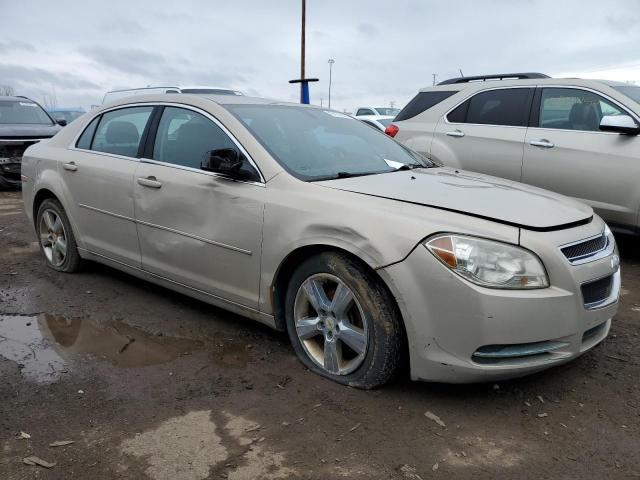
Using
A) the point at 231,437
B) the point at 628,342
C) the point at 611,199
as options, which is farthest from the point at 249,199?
the point at 611,199

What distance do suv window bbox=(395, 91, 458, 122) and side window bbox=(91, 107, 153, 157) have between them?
148 inches

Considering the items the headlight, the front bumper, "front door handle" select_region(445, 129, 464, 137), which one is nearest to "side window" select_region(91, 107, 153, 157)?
the front bumper

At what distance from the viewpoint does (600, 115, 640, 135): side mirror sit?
522cm

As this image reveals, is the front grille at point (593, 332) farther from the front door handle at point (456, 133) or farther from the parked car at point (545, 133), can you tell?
the front door handle at point (456, 133)

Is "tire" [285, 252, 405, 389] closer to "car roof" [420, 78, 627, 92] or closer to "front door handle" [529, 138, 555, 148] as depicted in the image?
"front door handle" [529, 138, 555, 148]

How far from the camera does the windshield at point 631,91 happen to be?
5.56 m

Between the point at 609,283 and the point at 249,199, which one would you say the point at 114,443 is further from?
the point at 609,283

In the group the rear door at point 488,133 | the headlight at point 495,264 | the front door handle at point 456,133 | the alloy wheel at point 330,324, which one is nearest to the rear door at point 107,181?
the alloy wheel at point 330,324

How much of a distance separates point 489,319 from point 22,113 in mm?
11657

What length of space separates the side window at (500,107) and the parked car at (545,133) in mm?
11

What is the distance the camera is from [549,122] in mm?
5922

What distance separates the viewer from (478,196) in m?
3.08

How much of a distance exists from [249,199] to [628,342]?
256 cm

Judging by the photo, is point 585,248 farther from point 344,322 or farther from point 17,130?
point 17,130
